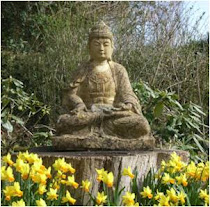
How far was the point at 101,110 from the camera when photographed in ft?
13.8

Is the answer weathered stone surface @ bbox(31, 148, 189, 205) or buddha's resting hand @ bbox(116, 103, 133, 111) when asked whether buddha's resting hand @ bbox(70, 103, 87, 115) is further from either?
weathered stone surface @ bbox(31, 148, 189, 205)

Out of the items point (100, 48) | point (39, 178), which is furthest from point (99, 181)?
point (100, 48)

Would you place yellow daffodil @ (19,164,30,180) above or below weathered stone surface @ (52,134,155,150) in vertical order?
below

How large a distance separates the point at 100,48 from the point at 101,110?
684 mm

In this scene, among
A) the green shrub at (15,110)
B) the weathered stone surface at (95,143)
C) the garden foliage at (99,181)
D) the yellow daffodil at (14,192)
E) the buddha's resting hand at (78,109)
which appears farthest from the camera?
the green shrub at (15,110)

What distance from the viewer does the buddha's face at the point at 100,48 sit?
4.47 m

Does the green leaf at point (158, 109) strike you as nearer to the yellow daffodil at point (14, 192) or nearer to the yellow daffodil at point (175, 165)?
the yellow daffodil at point (175, 165)

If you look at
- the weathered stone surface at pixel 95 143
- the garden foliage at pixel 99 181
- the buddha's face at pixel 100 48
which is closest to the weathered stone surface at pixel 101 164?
the garden foliage at pixel 99 181

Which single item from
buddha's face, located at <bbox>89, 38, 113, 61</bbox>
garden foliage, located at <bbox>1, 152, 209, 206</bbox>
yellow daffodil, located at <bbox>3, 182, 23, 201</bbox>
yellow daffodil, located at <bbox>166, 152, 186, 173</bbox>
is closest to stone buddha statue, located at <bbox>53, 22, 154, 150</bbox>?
buddha's face, located at <bbox>89, 38, 113, 61</bbox>

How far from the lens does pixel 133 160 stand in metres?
3.64

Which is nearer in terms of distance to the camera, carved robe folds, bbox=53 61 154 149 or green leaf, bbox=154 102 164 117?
carved robe folds, bbox=53 61 154 149

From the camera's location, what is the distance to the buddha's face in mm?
4473

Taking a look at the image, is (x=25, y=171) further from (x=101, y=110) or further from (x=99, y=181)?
(x=101, y=110)

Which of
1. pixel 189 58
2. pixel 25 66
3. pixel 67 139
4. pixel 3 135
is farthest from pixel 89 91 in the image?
pixel 25 66
